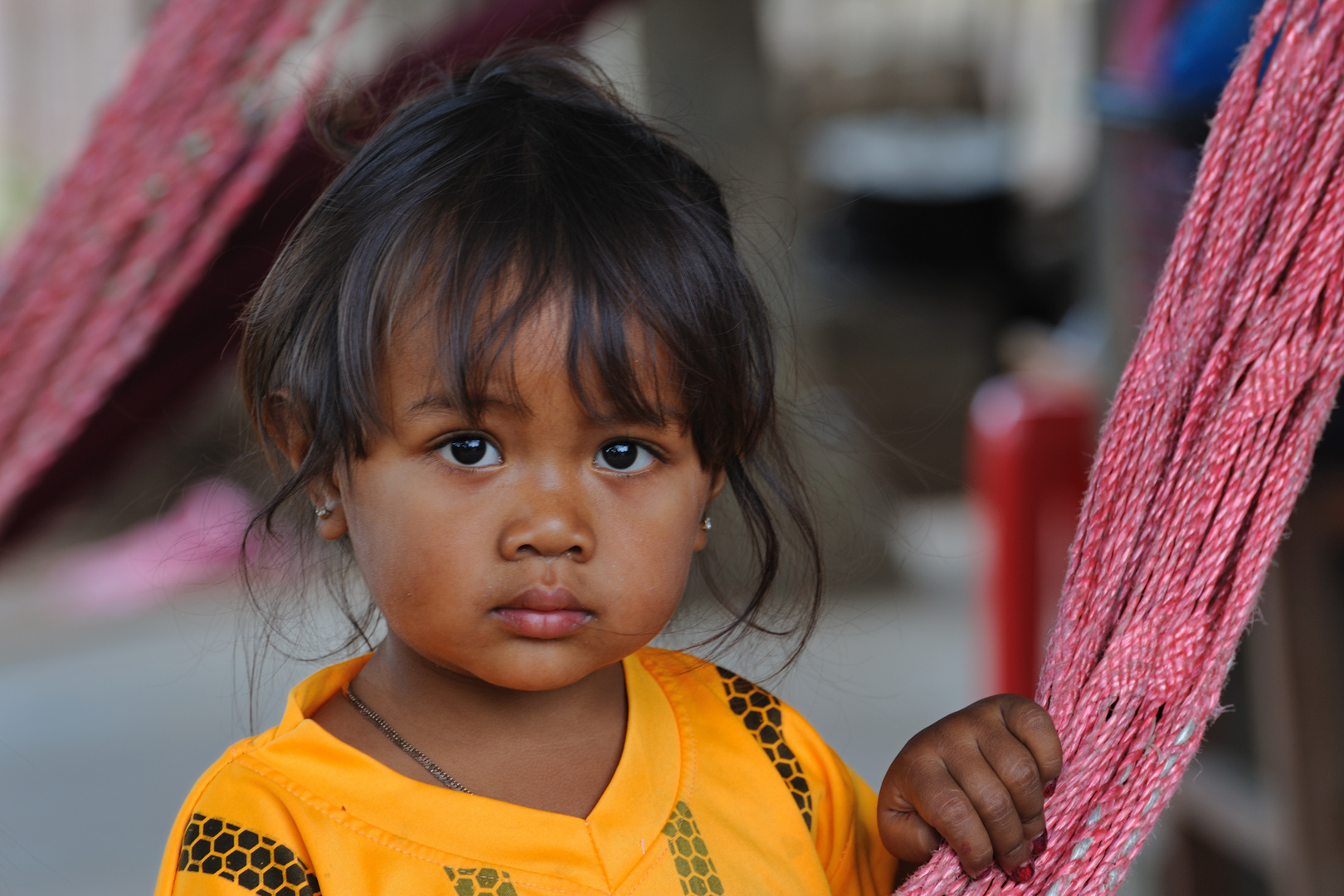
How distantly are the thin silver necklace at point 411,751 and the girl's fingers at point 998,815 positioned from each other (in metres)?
0.22

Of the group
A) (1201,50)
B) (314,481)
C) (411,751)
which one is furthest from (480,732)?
(1201,50)

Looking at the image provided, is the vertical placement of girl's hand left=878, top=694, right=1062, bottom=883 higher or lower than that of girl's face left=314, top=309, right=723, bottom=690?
lower

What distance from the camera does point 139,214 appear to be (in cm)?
101

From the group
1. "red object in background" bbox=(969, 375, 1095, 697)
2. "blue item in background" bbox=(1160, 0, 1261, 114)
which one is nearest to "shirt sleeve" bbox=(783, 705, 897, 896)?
"blue item in background" bbox=(1160, 0, 1261, 114)

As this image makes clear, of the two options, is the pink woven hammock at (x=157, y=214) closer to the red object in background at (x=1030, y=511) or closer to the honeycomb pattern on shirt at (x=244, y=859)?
the honeycomb pattern on shirt at (x=244, y=859)

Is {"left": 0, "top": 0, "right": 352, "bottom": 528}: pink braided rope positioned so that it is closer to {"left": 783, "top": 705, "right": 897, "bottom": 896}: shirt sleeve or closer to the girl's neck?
the girl's neck

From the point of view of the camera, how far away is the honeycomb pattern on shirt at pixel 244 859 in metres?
0.58

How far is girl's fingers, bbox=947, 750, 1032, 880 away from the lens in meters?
0.59

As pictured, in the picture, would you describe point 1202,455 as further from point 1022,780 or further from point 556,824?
point 556,824

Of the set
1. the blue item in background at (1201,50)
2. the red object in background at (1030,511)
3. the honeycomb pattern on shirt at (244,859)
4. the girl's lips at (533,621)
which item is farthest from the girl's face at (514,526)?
the red object in background at (1030,511)

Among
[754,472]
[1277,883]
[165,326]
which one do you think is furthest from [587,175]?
[1277,883]

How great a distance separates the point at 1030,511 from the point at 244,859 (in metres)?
1.80

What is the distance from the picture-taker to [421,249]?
597mm

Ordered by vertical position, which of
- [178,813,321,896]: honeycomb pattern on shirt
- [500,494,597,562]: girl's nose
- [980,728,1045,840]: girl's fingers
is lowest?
[178,813,321,896]: honeycomb pattern on shirt
